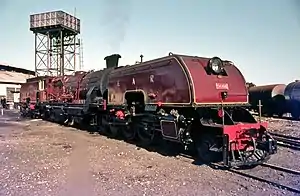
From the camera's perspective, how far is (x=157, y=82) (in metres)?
9.81

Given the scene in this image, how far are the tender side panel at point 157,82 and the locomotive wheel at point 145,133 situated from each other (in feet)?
3.20

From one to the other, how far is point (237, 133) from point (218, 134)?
47cm

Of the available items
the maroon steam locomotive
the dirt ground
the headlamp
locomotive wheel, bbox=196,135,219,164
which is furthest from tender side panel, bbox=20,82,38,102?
locomotive wheel, bbox=196,135,219,164

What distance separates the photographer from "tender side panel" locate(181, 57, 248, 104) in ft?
28.1

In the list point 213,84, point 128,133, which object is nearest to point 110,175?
point 213,84

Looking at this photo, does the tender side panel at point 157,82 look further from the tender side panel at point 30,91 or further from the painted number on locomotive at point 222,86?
the tender side panel at point 30,91

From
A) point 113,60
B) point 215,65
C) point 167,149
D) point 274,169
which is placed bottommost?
point 274,169

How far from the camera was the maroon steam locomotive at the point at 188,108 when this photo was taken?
25.7 feet

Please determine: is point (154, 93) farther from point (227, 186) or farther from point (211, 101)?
point (227, 186)

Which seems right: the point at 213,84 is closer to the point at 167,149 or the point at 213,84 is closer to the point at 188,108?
the point at 188,108

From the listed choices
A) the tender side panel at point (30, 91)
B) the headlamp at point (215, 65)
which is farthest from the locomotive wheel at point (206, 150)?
the tender side panel at point (30, 91)

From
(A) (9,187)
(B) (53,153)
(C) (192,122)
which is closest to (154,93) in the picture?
(C) (192,122)

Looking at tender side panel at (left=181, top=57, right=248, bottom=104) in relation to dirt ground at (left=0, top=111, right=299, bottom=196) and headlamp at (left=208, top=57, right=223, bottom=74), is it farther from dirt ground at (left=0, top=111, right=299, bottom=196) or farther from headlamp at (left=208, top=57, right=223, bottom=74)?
dirt ground at (left=0, top=111, right=299, bottom=196)

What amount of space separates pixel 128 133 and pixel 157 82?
128 inches
